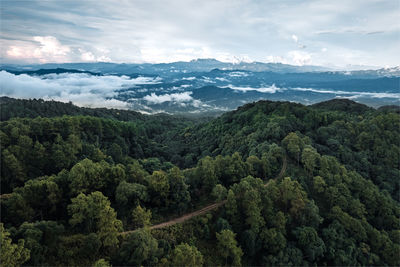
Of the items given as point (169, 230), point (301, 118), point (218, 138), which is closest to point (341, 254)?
point (169, 230)

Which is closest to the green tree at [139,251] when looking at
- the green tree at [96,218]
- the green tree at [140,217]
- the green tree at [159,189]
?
the green tree at [96,218]

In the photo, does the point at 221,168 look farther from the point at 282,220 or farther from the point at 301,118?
the point at 301,118

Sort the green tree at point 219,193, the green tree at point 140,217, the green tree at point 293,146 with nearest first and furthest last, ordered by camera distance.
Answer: the green tree at point 140,217, the green tree at point 219,193, the green tree at point 293,146

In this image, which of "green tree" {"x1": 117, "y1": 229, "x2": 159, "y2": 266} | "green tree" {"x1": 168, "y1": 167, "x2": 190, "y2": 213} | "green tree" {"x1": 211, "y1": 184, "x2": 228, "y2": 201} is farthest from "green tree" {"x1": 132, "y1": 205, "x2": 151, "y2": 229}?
"green tree" {"x1": 211, "y1": 184, "x2": 228, "y2": 201}

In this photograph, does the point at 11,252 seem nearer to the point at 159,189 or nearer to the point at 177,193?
the point at 159,189

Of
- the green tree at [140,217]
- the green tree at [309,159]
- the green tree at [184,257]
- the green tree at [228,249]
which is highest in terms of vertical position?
the green tree at [309,159]

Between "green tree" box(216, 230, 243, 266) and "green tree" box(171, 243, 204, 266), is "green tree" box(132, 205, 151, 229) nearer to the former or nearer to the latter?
"green tree" box(171, 243, 204, 266)

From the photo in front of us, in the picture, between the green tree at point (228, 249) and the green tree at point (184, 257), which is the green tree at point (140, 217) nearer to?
the green tree at point (184, 257)

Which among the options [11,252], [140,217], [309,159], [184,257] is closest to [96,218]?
[140,217]
